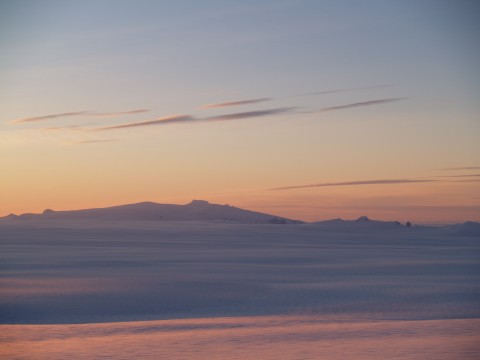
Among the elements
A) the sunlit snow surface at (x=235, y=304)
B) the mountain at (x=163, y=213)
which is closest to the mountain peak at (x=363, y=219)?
the mountain at (x=163, y=213)

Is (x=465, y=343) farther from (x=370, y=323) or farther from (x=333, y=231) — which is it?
(x=333, y=231)

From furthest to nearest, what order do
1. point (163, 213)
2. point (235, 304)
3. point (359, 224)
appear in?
1. point (163, 213)
2. point (359, 224)
3. point (235, 304)

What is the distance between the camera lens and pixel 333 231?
31.5 metres

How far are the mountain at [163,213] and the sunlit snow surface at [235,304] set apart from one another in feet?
87.7

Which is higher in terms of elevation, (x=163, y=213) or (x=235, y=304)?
(x=163, y=213)

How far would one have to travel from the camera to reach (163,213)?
48375 millimetres

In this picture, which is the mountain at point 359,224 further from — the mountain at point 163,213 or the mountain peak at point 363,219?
the mountain at point 163,213

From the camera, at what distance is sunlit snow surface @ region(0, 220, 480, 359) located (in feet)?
23.5

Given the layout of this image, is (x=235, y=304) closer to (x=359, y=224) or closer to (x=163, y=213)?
(x=359, y=224)

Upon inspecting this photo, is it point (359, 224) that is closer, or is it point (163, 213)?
point (359, 224)

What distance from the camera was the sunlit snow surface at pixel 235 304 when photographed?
282 inches

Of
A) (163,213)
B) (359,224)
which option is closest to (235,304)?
(359,224)

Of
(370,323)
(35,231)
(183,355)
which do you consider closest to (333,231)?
(35,231)

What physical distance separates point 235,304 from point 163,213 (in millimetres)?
38449
